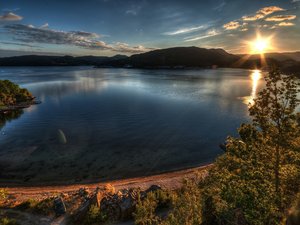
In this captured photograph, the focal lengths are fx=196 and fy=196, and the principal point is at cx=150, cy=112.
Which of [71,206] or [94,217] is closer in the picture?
[94,217]

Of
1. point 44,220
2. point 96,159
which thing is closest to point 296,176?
point 44,220

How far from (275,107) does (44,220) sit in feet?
69.3

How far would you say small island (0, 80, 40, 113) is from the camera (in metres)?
72.9

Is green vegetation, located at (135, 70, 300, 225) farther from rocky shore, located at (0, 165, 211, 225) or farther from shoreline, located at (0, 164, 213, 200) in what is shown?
shoreline, located at (0, 164, 213, 200)

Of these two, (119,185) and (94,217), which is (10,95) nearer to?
(119,185)

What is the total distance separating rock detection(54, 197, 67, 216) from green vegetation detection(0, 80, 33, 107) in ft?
230

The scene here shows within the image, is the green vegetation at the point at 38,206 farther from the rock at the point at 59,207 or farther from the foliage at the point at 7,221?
the foliage at the point at 7,221

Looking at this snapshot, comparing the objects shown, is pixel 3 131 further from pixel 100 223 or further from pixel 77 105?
pixel 100 223

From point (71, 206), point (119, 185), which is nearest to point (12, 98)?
point (119, 185)

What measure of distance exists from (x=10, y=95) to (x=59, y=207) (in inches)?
3018

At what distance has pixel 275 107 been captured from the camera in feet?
42.9

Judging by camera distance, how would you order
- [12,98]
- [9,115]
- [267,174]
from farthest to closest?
[12,98] < [9,115] < [267,174]

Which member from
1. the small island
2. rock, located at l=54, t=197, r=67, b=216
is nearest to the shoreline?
rock, located at l=54, t=197, r=67, b=216

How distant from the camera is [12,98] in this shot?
7888cm
